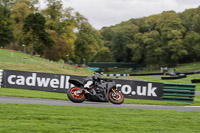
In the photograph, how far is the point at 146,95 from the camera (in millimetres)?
16016

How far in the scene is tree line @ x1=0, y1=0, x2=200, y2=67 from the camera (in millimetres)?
55088

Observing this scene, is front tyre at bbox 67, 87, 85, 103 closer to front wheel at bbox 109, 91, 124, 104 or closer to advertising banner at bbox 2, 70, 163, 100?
front wheel at bbox 109, 91, 124, 104

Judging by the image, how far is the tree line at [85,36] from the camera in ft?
181

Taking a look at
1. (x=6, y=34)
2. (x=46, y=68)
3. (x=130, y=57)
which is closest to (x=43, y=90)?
(x=46, y=68)

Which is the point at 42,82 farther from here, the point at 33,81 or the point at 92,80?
the point at 92,80

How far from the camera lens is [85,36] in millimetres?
69250

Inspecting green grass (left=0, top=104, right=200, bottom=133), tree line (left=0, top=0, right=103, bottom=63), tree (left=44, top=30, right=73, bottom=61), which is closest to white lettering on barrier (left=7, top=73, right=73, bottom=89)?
green grass (left=0, top=104, right=200, bottom=133)

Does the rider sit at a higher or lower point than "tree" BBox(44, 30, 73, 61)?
lower

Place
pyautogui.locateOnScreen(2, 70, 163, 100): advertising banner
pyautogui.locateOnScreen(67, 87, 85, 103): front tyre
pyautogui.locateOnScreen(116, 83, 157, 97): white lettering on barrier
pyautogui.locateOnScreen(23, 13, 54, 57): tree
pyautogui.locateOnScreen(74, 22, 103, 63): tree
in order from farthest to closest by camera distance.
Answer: pyautogui.locateOnScreen(74, 22, 103, 63): tree → pyautogui.locateOnScreen(23, 13, 54, 57): tree → pyautogui.locateOnScreen(2, 70, 163, 100): advertising banner → pyautogui.locateOnScreen(116, 83, 157, 97): white lettering on barrier → pyautogui.locateOnScreen(67, 87, 85, 103): front tyre

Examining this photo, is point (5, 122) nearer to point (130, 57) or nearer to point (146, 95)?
point (146, 95)

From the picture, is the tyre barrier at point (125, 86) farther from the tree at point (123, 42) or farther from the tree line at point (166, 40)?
the tree at point (123, 42)

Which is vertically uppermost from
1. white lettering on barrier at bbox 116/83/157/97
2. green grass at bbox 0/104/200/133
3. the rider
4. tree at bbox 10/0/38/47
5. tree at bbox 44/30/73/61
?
tree at bbox 10/0/38/47

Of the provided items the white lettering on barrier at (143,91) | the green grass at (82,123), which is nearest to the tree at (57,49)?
the white lettering on barrier at (143,91)

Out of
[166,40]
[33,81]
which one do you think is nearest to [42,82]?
[33,81]
